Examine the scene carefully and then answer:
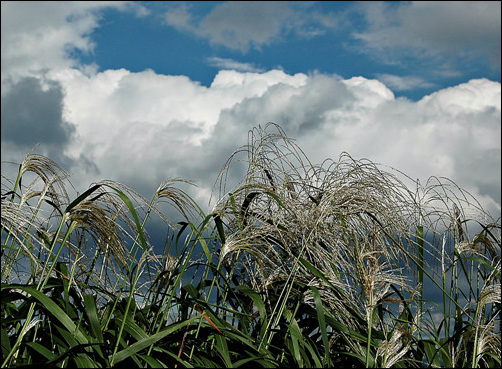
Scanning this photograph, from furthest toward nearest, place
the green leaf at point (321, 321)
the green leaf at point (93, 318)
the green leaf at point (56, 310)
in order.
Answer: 1. the green leaf at point (321, 321)
2. the green leaf at point (93, 318)
3. the green leaf at point (56, 310)

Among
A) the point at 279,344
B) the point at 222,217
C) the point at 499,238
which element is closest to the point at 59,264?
the point at 222,217

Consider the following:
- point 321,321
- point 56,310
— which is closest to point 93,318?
point 56,310

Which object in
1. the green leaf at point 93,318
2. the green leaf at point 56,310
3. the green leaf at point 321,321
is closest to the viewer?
the green leaf at point 56,310

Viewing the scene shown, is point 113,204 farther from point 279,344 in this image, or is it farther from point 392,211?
point 392,211

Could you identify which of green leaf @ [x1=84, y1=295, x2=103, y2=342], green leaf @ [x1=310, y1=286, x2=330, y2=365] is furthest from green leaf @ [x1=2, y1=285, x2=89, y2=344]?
green leaf @ [x1=310, y1=286, x2=330, y2=365]

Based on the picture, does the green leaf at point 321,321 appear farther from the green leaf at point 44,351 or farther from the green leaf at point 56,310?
the green leaf at point 44,351

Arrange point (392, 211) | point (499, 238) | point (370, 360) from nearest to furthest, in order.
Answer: point (370, 360) < point (392, 211) < point (499, 238)

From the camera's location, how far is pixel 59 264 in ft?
11.4

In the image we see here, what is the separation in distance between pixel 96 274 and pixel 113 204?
0.59 m

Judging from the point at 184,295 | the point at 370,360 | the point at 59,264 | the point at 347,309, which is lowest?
the point at 370,360

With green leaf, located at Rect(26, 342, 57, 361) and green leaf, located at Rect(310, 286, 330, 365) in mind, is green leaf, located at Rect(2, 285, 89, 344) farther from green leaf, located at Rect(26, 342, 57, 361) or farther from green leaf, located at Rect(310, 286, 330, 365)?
green leaf, located at Rect(310, 286, 330, 365)

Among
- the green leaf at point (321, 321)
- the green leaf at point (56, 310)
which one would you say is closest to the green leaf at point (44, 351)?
the green leaf at point (56, 310)

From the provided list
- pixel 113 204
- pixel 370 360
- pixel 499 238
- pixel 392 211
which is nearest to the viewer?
pixel 370 360

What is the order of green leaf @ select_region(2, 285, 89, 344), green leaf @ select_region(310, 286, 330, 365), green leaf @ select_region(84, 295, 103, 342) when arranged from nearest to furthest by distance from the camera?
green leaf @ select_region(2, 285, 89, 344)
green leaf @ select_region(84, 295, 103, 342)
green leaf @ select_region(310, 286, 330, 365)
